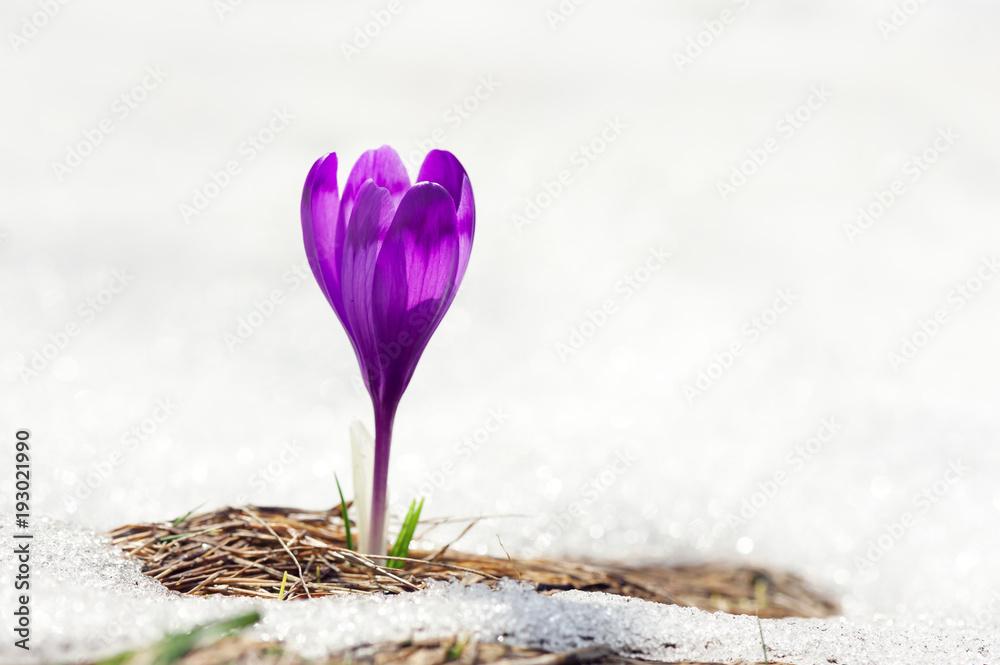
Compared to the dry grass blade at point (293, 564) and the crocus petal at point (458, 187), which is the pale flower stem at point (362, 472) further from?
the crocus petal at point (458, 187)

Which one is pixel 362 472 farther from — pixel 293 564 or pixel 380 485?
pixel 293 564

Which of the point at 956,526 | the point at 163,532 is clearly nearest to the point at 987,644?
the point at 956,526

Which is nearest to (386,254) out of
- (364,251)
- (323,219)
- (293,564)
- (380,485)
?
(364,251)

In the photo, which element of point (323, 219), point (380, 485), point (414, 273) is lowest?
point (380, 485)

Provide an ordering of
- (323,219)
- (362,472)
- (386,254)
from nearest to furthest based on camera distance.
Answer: (386,254) < (323,219) < (362,472)

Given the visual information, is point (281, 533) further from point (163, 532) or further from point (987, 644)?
point (987, 644)

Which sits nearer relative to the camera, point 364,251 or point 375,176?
point 364,251

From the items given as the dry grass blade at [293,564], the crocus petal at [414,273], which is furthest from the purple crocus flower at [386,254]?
the dry grass blade at [293,564]

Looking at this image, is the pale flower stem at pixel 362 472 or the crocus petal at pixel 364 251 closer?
the crocus petal at pixel 364 251
